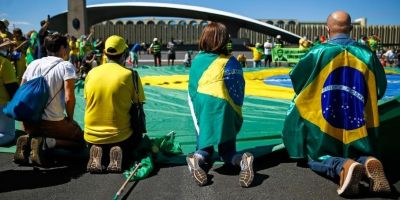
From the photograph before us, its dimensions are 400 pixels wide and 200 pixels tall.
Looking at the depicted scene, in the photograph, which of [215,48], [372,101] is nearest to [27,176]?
[215,48]

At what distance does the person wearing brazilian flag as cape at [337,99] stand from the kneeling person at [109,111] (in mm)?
1648

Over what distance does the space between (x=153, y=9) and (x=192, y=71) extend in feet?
140

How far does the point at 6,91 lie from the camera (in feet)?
15.6

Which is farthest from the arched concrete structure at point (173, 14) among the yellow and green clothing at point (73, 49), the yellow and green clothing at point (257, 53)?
the yellow and green clothing at point (73, 49)

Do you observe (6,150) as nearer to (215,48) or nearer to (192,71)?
(192,71)

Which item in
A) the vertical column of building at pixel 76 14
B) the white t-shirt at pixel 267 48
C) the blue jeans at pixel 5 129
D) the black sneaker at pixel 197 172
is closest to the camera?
the black sneaker at pixel 197 172

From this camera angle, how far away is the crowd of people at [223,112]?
3449 mm

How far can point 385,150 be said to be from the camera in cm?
394

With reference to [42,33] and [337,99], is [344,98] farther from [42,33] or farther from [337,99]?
[42,33]

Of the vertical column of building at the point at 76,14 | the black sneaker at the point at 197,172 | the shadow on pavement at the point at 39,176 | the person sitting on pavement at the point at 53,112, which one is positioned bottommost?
the shadow on pavement at the point at 39,176

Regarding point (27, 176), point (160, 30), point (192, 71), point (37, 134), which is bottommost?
point (27, 176)

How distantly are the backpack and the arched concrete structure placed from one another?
135 ft

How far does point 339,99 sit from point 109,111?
7.10 feet

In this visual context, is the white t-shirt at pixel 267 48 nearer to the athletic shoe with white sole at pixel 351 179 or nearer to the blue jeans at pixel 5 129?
the blue jeans at pixel 5 129
